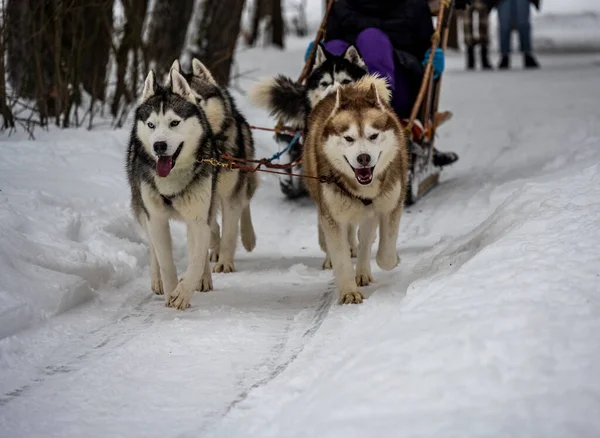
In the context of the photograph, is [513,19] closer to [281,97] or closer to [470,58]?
[470,58]

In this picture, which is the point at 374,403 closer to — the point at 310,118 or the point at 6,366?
the point at 6,366

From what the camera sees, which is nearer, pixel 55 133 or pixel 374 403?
pixel 374 403

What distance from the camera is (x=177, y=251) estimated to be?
19.1 feet

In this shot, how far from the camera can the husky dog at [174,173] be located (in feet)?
13.8

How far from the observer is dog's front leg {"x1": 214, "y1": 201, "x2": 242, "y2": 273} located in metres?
5.29

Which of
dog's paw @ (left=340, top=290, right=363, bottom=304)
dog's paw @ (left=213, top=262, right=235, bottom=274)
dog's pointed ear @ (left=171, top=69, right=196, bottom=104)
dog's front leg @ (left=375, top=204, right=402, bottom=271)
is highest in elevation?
dog's pointed ear @ (left=171, top=69, right=196, bottom=104)

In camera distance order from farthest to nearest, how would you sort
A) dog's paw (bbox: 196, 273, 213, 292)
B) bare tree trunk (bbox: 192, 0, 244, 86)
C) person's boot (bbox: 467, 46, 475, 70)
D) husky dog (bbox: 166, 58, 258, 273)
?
person's boot (bbox: 467, 46, 475, 70) → bare tree trunk (bbox: 192, 0, 244, 86) → husky dog (bbox: 166, 58, 258, 273) → dog's paw (bbox: 196, 273, 213, 292)

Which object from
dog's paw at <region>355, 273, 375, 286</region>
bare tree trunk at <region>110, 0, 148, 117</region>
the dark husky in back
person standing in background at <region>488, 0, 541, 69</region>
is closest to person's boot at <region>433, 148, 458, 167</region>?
the dark husky in back

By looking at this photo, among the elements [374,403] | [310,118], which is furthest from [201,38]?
[374,403]

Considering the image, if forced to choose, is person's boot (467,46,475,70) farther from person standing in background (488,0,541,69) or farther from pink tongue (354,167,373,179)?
pink tongue (354,167,373,179)

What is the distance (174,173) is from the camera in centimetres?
430

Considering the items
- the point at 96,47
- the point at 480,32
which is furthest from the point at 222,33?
the point at 480,32

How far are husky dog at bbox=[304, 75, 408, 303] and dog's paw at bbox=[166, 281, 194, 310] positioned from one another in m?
0.71

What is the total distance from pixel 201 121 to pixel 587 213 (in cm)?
185
